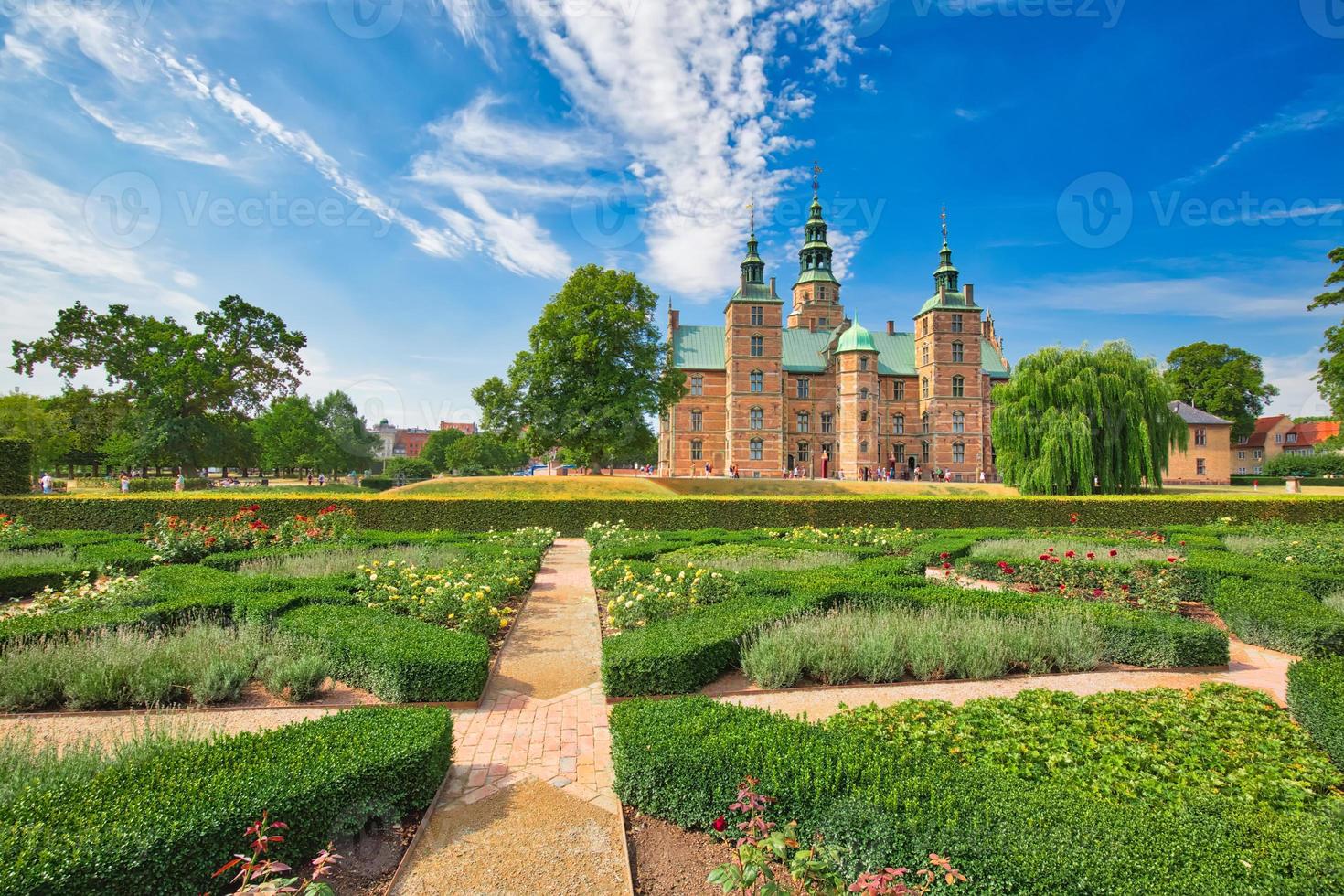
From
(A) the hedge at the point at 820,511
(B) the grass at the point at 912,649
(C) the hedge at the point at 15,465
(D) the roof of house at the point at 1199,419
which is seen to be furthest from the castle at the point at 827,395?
(B) the grass at the point at 912,649

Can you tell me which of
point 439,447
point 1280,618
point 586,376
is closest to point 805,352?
point 586,376

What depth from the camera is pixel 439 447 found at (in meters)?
79.2

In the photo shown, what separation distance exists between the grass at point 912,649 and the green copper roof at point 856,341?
39.1 m

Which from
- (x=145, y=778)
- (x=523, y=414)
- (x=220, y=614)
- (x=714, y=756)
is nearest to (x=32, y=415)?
(x=523, y=414)

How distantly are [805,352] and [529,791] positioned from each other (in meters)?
47.5

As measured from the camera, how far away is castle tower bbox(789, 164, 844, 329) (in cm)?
5412

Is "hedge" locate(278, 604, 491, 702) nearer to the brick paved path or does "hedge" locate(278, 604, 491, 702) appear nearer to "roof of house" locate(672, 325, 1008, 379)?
the brick paved path

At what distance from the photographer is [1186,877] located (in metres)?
2.65

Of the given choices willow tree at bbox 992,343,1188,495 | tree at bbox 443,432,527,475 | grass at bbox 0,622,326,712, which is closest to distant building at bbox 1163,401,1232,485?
willow tree at bbox 992,343,1188,495

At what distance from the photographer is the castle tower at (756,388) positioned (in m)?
44.5

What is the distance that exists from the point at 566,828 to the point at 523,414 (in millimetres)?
25451

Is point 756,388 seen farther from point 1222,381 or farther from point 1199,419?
point 1222,381

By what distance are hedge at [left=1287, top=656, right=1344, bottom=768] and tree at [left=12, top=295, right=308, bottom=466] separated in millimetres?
41891

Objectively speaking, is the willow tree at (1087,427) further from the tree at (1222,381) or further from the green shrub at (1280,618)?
the tree at (1222,381)
